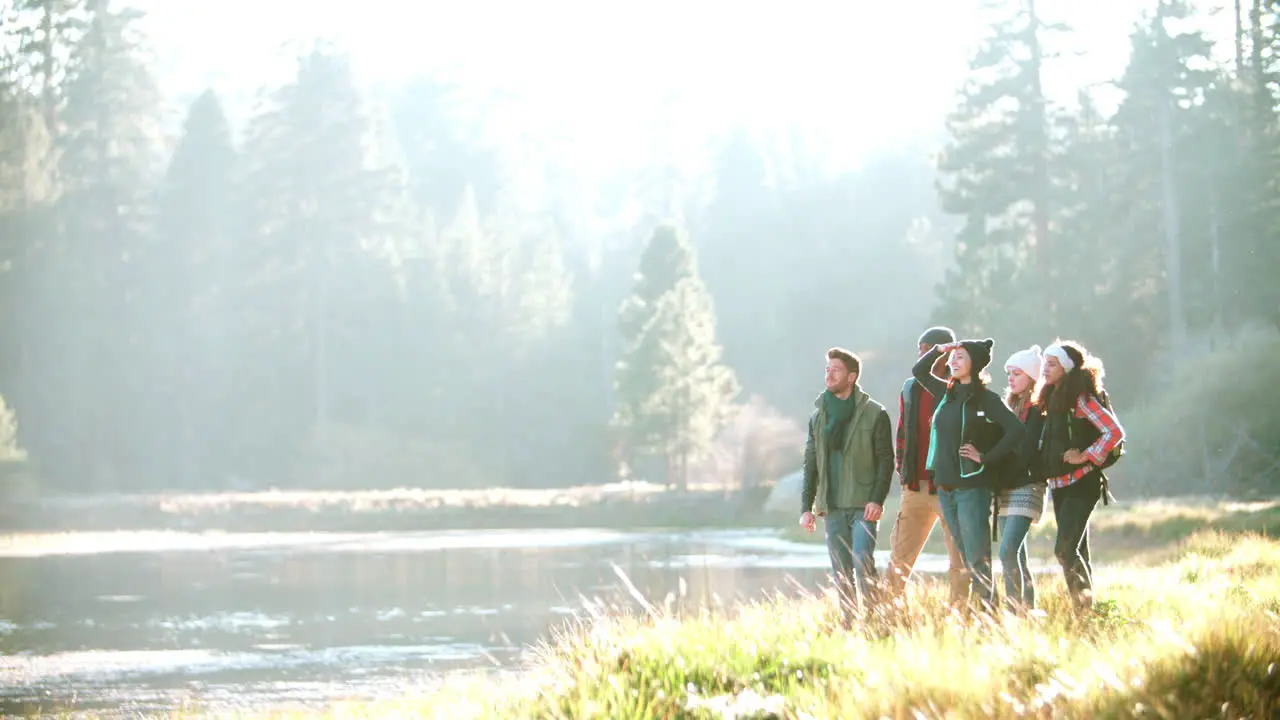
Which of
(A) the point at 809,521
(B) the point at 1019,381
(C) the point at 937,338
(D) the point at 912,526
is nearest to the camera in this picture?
(B) the point at 1019,381

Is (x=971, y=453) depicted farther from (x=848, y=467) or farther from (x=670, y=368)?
(x=670, y=368)

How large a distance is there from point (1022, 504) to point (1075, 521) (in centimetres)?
40

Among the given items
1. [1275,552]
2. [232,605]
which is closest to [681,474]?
[232,605]

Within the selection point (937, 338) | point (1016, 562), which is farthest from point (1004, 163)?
point (1016, 562)

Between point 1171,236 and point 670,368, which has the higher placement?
point 1171,236

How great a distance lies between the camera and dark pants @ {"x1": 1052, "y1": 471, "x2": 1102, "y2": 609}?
11125 millimetres

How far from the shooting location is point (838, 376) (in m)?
11.9

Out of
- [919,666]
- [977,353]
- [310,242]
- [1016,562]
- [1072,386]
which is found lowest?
[919,666]

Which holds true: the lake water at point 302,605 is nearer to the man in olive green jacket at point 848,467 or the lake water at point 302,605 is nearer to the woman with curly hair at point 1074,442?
the man in olive green jacket at point 848,467

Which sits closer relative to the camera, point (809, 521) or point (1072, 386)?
point (1072, 386)

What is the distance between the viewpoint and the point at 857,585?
11789mm

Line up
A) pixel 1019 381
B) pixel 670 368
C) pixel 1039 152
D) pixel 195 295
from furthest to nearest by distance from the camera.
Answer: pixel 195 295
pixel 670 368
pixel 1039 152
pixel 1019 381

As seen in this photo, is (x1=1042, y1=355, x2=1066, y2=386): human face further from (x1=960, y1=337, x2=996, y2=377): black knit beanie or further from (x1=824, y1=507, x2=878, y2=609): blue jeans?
(x1=824, y1=507, x2=878, y2=609): blue jeans

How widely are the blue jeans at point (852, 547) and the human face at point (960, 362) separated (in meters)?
1.33
